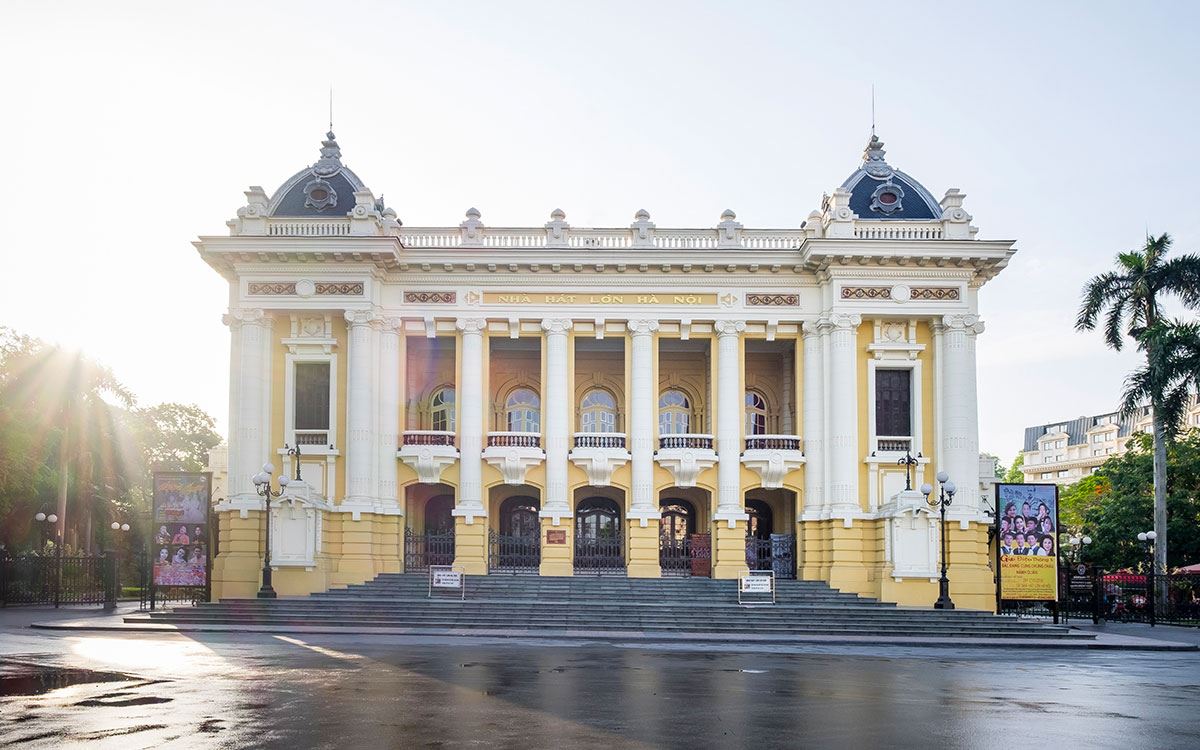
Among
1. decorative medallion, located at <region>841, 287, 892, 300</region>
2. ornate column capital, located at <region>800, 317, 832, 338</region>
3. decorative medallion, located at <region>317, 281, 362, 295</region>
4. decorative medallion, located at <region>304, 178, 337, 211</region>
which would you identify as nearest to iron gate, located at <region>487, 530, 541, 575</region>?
decorative medallion, located at <region>317, 281, 362, 295</region>

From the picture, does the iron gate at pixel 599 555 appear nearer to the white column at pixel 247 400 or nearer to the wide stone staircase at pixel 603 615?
the wide stone staircase at pixel 603 615

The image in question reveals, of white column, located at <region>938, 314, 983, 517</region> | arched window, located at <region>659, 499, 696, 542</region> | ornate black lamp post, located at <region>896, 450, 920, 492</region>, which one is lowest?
arched window, located at <region>659, 499, 696, 542</region>

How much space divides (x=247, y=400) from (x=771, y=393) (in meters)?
19.6

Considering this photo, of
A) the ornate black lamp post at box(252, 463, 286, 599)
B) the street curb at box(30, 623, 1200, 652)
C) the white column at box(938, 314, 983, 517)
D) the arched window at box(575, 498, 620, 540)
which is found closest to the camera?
the street curb at box(30, 623, 1200, 652)

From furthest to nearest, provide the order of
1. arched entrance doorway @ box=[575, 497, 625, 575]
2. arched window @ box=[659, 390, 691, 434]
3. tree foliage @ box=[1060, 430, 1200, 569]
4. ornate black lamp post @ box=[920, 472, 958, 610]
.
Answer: tree foliage @ box=[1060, 430, 1200, 569], arched window @ box=[659, 390, 691, 434], arched entrance doorway @ box=[575, 497, 625, 575], ornate black lamp post @ box=[920, 472, 958, 610]

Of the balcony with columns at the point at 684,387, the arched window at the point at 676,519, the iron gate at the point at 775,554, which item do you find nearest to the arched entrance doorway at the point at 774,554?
the iron gate at the point at 775,554

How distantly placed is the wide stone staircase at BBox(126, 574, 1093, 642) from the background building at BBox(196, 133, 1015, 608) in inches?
105

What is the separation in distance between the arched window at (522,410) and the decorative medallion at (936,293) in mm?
15074

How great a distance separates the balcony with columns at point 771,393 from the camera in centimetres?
4197

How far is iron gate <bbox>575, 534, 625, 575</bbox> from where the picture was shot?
40.9 m

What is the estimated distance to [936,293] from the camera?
129 feet

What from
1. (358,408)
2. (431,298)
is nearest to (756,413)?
(431,298)

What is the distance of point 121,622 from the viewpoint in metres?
32.3

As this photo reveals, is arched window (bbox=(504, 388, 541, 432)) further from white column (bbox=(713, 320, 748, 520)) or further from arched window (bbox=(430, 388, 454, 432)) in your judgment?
white column (bbox=(713, 320, 748, 520))
